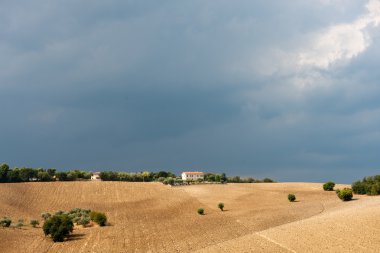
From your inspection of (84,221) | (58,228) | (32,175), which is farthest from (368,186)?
(32,175)

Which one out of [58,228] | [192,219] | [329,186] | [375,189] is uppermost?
[329,186]

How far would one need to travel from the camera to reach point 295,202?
92375 mm

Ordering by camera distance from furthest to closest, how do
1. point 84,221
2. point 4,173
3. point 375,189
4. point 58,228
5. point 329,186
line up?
point 4,173 < point 329,186 < point 375,189 < point 84,221 < point 58,228

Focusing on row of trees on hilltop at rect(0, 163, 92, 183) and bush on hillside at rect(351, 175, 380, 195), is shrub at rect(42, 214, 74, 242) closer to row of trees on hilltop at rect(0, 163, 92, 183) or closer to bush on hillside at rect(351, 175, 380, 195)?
bush on hillside at rect(351, 175, 380, 195)

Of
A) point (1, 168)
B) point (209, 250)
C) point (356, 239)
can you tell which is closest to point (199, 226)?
point (209, 250)

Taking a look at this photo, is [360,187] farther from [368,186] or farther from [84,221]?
[84,221]

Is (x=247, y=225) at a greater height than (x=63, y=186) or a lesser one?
lesser

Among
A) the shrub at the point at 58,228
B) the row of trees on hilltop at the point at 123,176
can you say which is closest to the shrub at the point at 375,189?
the shrub at the point at 58,228

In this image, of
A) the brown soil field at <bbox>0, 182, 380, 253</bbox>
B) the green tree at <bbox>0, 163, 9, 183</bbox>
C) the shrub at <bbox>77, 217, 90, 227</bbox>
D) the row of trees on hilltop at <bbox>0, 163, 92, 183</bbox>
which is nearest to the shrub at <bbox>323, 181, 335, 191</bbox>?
the brown soil field at <bbox>0, 182, 380, 253</bbox>

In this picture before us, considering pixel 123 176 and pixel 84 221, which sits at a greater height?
pixel 123 176

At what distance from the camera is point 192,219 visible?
242ft

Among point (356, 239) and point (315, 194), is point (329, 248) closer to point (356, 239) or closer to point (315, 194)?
point (356, 239)

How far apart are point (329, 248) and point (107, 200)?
6947 cm

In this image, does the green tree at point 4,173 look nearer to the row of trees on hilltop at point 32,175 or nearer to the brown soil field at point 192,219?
the row of trees on hilltop at point 32,175
